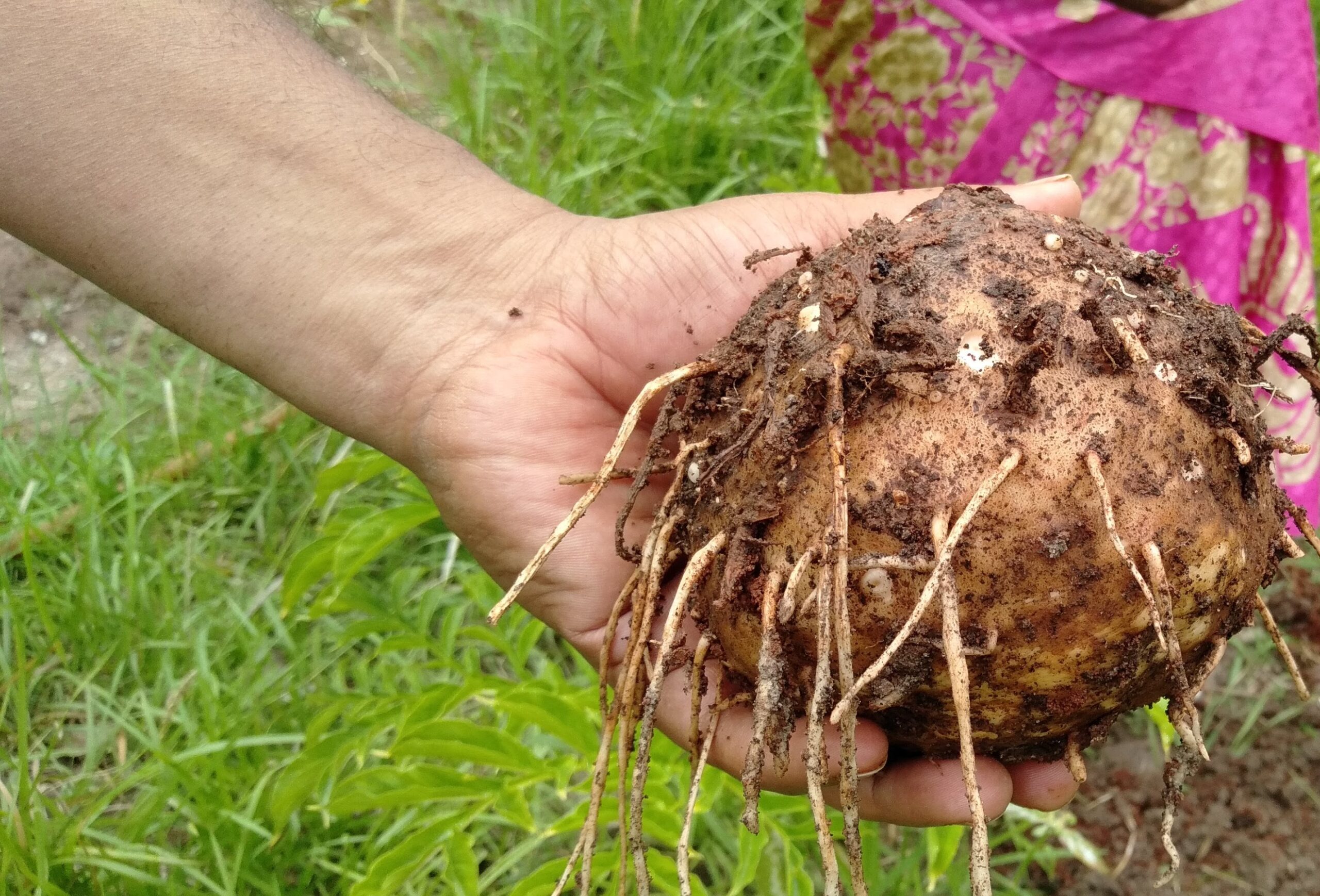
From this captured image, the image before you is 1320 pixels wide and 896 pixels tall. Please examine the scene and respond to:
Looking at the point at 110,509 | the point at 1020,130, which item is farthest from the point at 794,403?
the point at 110,509

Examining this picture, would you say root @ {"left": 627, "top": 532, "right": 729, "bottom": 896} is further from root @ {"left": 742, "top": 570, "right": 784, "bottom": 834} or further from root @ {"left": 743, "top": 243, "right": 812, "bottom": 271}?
root @ {"left": 743, "top": 243, "right": 812, "bottom": 271}

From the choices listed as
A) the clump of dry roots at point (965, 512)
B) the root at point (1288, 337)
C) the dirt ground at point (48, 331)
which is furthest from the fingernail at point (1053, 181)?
the dirt ground at point (48, 331)

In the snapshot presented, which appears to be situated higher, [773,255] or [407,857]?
[773,255]

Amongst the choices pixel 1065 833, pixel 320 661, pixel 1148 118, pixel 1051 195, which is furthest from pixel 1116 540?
pixel 320 661

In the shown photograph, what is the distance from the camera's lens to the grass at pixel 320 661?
1.72 metres

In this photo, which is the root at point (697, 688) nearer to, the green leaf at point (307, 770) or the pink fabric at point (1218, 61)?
the green leaf at point (307, 770)

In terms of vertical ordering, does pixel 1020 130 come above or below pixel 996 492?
above

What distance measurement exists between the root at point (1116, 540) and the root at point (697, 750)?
0.54m

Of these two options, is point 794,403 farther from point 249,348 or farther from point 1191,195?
point 1191,195

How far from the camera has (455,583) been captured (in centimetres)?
264

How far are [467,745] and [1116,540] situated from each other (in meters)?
0.99

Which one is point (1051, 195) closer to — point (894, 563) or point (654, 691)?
point (894, 563)

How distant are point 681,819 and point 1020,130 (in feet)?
5.85

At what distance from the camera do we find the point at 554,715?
64.4 inches
